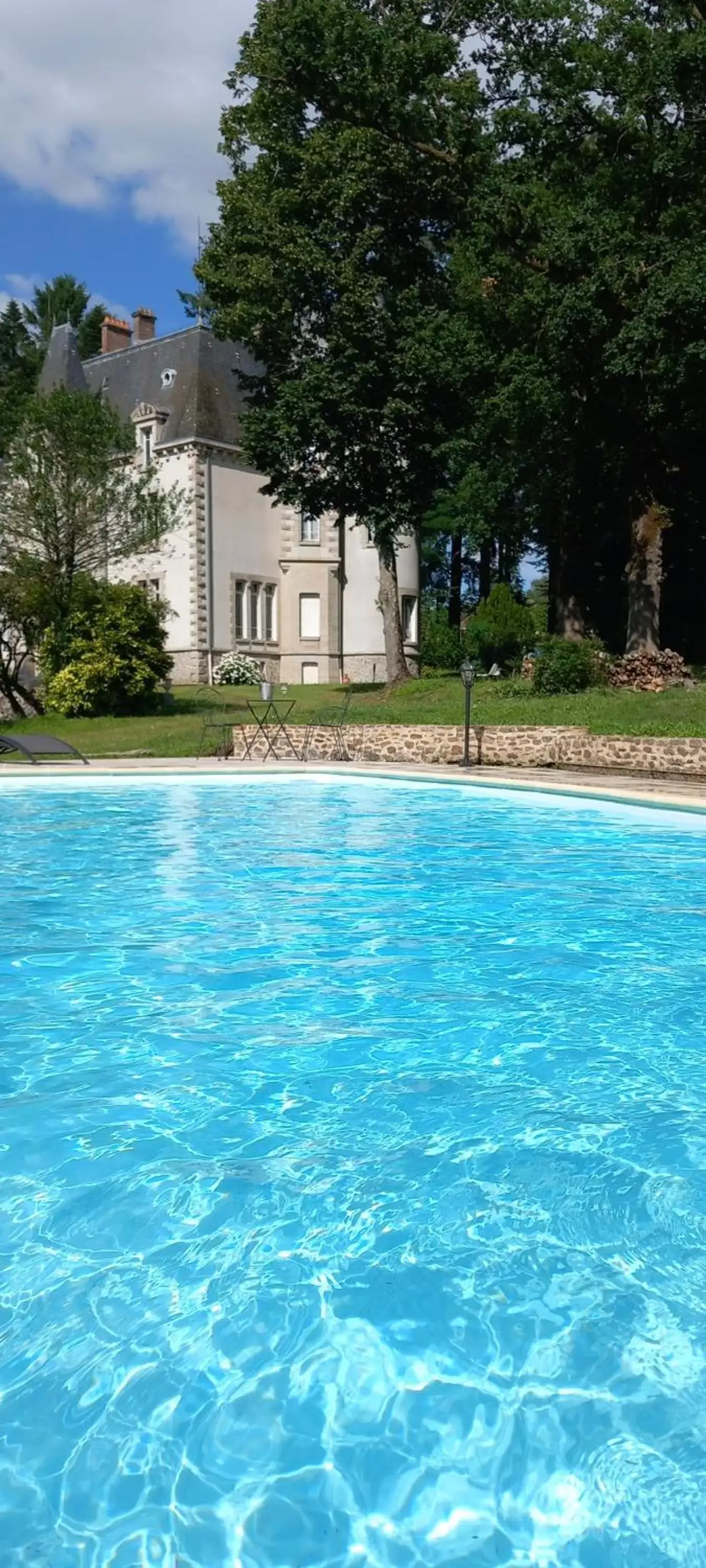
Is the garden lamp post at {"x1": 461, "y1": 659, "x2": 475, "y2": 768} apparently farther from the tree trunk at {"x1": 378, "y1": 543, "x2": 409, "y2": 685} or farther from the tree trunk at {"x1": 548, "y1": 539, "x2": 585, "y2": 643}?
the tree trunk at {"x1": 378, "y1": 543, "x2": 409, "y2": 685}

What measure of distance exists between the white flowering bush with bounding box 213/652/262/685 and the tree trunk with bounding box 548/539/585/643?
11653 mm

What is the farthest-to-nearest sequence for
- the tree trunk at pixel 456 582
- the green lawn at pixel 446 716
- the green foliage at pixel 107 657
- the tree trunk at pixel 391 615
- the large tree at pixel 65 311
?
the large tree at pixel 65 311 → the tree trunk at pixel 456 582 → the tree trunk at pixel 391 615 → the green foliage at pixel 107 657 → the green lawn at pixel 446 716

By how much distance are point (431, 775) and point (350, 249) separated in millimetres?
18464

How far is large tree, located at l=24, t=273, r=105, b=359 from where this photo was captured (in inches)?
2440

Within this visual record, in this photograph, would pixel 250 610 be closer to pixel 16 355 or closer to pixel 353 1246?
pixel 16 355

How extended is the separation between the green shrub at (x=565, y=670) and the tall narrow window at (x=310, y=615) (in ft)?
61.9

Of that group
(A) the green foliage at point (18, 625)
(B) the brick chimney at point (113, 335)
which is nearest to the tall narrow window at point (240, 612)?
(A) the green foliage at point (18, 625)

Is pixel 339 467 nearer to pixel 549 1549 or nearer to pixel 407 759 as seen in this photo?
pixel 407 759

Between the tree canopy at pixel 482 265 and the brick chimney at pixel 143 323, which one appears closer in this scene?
the tree canopy at pixel 482 265

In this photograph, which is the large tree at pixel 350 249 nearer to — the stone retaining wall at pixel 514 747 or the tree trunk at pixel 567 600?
the tree trunk at pixel 567 600

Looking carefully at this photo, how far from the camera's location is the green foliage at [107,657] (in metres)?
29.9

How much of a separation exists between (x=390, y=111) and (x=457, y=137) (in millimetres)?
1836

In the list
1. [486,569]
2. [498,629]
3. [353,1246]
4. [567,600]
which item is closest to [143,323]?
[486,569]

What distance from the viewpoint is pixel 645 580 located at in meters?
27.8
